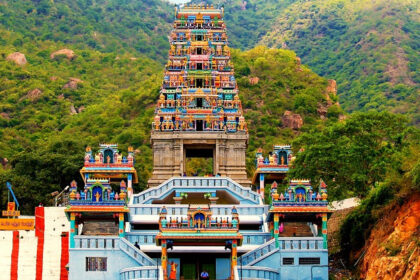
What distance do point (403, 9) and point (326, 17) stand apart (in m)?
11.9

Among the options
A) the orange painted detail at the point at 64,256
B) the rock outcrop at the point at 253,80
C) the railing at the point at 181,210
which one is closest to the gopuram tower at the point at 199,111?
the orange painted detail at the point at 64,256

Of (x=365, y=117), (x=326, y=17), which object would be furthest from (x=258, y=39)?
(x=365, y=117)

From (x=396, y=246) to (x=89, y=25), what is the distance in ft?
329

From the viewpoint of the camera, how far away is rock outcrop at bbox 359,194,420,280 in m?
38.2

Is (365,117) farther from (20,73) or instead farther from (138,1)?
(138,1)

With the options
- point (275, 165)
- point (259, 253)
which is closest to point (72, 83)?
point (275, 165)

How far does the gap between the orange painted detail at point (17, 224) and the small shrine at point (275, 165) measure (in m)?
11.7

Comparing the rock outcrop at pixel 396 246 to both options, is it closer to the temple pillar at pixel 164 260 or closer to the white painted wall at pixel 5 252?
the temple pillar at pixel 164 260

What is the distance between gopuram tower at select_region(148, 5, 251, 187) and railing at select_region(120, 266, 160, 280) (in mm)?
14436

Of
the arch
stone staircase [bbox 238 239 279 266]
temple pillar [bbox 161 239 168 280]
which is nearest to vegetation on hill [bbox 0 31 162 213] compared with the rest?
the arch

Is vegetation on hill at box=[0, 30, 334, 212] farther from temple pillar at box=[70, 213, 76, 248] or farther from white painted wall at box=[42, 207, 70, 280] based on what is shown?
temple pillar at box=[70, 213, 76, 248]

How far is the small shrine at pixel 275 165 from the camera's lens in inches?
2105

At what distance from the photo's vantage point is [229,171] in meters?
57.6

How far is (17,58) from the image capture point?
4326 inches
